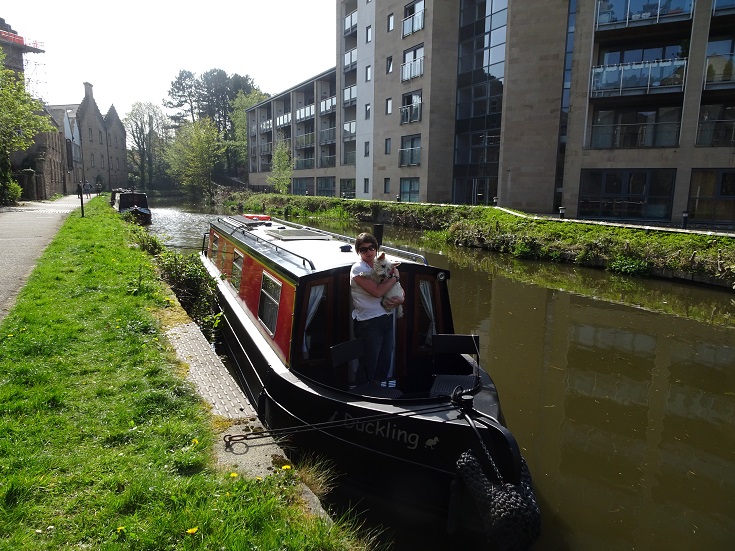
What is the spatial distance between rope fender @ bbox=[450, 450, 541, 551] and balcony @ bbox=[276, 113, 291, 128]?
161 ft

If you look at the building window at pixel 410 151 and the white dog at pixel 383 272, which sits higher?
the building window at pixel 410 151

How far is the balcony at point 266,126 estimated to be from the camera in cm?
5409

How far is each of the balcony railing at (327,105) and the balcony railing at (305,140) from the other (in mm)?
2344

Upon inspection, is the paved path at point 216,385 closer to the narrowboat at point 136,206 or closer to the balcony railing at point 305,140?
the narrowboat at point 136,206

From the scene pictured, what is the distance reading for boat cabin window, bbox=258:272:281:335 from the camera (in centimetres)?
542

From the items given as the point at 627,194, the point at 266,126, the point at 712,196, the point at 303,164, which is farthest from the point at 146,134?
the point at 712,196

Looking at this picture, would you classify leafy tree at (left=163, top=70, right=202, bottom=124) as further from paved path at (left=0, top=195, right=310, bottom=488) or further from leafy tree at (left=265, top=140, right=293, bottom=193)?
paved path at (left=0, top=195, right=310, bottom=488)

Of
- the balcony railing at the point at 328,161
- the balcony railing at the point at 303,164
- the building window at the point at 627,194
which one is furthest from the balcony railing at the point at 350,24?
the building window at the point at 627,194

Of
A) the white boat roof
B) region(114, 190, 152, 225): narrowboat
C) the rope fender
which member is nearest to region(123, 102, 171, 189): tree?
region(114, 190, 152, 225): narrowboat

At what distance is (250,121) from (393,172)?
109 ft

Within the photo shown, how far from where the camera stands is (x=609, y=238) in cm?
1520

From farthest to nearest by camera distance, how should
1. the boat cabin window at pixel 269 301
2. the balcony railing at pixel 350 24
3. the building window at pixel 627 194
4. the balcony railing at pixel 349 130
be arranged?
the balcony railing at pixel 350 24
the balcony railing at pixel 349 130
the building window at pixel 627 194
the boat cabin window at pixel 269 301

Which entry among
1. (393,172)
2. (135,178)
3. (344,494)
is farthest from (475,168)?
(135,178)

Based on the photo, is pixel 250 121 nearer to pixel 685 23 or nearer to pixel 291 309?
pixel 685 23
